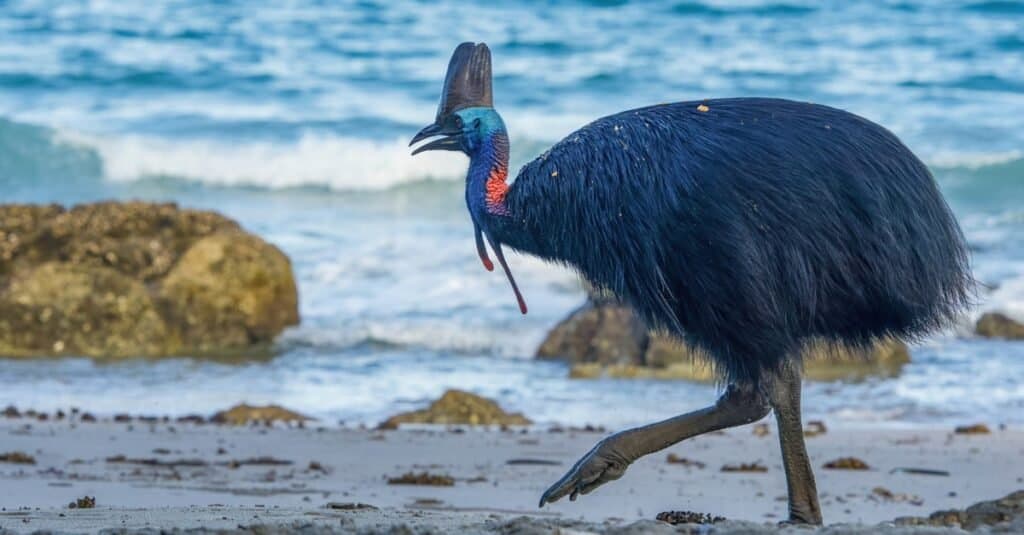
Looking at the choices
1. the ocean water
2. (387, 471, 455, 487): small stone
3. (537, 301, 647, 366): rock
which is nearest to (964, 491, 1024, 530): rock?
(387, 471, 455, 487): small stone

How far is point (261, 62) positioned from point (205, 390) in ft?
63.8

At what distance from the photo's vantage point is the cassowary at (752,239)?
5734mm

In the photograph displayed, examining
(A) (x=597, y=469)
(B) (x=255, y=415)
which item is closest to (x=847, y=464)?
(A) (x=597, y=469)

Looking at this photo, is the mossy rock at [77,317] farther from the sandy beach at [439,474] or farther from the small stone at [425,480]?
the small stone at [425,480]

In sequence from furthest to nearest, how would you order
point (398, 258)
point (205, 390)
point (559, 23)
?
point (559, 23) → point (398, 258) → point (205, 390)

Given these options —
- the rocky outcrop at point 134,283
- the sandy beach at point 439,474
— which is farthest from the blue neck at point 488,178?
the rocky outcrop at point 134,283

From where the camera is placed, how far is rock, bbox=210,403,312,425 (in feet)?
34.3

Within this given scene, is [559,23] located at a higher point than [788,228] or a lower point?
higher

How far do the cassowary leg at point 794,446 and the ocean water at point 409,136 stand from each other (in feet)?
16.4

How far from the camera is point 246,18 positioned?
34438 mm

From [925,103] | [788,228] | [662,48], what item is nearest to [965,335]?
[788,228]

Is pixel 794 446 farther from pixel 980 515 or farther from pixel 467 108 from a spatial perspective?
pixel 467 108

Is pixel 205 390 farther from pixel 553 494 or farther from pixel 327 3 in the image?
pixel 327 3

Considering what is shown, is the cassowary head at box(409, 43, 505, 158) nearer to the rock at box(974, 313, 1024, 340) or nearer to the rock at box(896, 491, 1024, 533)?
the rock at box(896, 491, 1024, 533)
